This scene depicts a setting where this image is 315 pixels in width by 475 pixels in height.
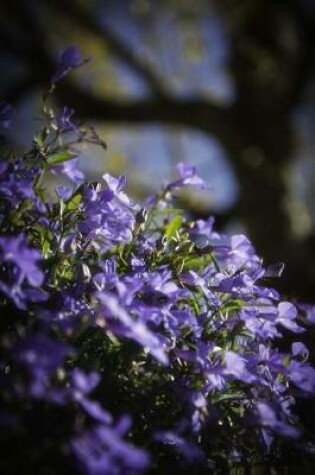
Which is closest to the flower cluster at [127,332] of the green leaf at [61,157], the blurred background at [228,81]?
the green leaf at [61,157]

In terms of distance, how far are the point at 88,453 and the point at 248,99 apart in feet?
15.9

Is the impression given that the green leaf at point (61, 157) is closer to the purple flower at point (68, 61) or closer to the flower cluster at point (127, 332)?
the flower cluster at point (127, 332)

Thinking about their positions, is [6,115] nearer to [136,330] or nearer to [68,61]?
[68,61]

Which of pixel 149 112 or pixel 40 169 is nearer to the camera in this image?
pixel 40 169

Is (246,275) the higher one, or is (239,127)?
(239,127)

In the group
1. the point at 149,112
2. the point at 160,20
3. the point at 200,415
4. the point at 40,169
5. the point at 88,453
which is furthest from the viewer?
the point at 160,20

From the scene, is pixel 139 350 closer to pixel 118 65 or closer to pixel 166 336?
pixel 166 336

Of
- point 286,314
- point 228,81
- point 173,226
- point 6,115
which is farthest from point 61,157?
point 228,81

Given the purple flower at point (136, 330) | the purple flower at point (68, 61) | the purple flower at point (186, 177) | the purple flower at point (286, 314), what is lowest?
the purple flower at point (136, 330)

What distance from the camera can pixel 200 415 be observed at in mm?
676

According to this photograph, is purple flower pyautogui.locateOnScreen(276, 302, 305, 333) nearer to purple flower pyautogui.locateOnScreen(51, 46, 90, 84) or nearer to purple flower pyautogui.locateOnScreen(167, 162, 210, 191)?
purple flower pyautogui.locateOnScreen(167, 162, 210, 191)

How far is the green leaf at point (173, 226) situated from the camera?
83 cm

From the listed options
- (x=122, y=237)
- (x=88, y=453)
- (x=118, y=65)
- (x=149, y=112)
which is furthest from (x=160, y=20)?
(x=88, y=453)

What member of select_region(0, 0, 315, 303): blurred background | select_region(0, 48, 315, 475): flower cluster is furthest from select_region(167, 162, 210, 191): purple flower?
select_region(0, 0, 315, 303): blurred background
